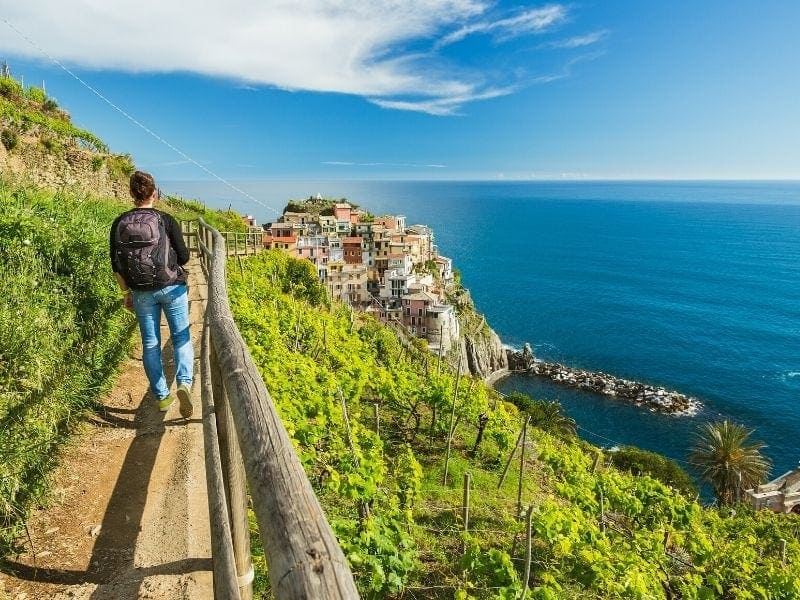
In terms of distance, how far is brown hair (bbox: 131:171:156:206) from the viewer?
4.49 metres

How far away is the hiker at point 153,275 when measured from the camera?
4.37 m

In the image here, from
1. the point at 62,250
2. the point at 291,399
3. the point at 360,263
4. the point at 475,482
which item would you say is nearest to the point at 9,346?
the point at 62,250

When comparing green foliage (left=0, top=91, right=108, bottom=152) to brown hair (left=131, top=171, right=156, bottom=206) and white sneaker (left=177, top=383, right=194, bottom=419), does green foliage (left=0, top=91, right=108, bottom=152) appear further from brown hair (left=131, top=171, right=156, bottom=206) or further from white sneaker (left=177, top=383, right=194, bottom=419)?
white sneaker (left=177, top=383, right=194, bottom=419)

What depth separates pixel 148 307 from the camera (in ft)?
15.1

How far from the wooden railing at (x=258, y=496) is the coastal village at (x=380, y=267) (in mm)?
49711

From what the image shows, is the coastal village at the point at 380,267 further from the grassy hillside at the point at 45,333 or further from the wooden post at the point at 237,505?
the wooden post at the point at 237,505

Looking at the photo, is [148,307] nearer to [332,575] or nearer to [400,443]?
[332,575]

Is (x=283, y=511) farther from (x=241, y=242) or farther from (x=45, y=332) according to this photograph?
(x=241, y=242)

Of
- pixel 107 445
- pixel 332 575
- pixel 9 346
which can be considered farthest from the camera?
pixel 107 445

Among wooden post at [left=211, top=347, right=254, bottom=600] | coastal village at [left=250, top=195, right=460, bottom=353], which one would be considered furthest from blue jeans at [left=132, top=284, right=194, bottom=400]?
coastal village at [left=250, top=195, right=460, bottom=353]

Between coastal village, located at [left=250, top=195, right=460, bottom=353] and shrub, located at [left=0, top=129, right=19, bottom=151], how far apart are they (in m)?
32.5

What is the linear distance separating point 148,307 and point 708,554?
26.3ft

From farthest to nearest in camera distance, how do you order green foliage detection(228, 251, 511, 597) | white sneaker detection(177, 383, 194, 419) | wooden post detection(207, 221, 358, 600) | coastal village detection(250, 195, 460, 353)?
1. coastal village detection(250, 195, 460, 353)
2. white sneaker detection(177, 383, 194, 419)
3. green foliage detection(228, 251, 511, 597)
4. wooden post detection(207, 221, 358, 600)

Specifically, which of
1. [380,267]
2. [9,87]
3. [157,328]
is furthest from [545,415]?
[380,267]
